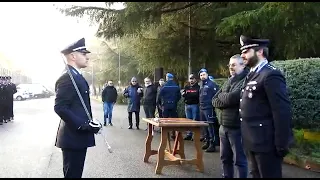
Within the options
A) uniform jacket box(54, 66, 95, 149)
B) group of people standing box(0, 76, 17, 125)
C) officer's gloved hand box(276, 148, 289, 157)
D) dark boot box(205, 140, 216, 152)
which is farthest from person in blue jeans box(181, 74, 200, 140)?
group of people standing box(0, 76, 17, 125)

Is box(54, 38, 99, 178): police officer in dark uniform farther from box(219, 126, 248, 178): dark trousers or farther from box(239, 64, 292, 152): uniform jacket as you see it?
box(219, 126, 248, 178): dark trousers

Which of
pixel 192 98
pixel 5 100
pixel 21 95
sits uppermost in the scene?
pixel 192 98

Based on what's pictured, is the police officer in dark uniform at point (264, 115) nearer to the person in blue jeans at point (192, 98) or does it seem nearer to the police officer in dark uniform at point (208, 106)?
the police officer in dark uniform at point (208, 106)

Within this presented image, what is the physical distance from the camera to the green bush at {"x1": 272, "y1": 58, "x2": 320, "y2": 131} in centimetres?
730

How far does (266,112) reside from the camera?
12.2 ft

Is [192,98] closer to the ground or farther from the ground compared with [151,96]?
farther from the ground

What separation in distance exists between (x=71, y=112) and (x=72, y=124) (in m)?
0.12

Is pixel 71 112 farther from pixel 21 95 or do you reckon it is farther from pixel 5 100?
pixel 21 95

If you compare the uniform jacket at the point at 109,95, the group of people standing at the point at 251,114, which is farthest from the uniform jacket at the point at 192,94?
the group of people standing at the point at 251,114

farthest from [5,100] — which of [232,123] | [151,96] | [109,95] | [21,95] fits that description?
[21,95]

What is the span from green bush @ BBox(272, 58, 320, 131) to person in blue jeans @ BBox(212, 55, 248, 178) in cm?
248

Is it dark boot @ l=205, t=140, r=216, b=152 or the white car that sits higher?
dark boot @ l=205, t=140, r=216, b=152

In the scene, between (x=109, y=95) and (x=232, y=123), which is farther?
(x=109, y=95)

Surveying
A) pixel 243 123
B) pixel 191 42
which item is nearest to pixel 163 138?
pixel 243 123
